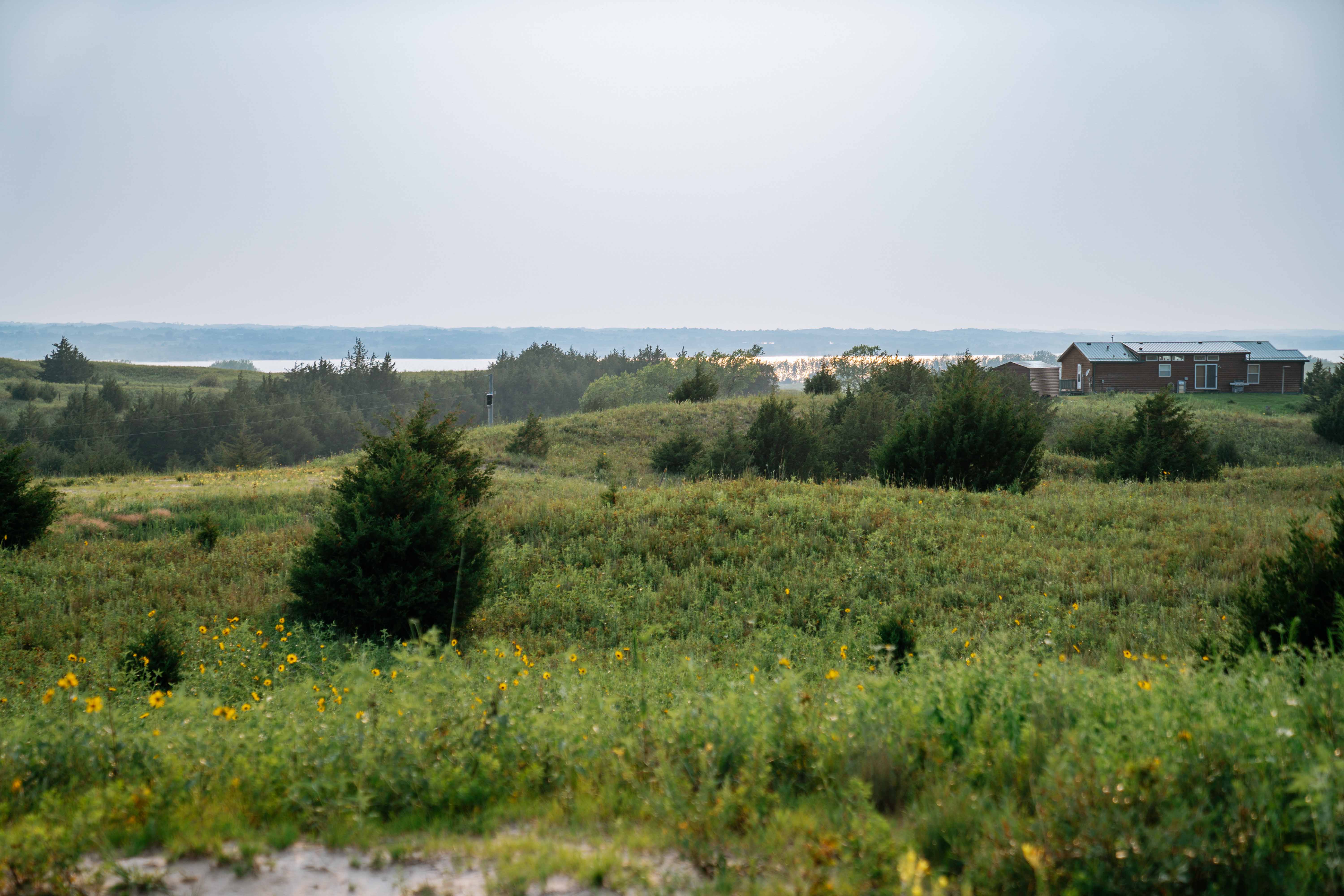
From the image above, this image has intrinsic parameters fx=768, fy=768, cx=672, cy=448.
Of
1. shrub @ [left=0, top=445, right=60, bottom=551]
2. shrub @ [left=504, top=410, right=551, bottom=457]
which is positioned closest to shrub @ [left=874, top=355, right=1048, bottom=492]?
shrub @ [left=0, top=445, right=60, bottom=551]

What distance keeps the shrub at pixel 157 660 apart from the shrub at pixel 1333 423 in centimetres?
4484

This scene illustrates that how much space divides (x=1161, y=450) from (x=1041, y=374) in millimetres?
54250

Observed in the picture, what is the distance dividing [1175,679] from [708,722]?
266 centimetres

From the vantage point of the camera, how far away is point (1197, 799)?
277 cm

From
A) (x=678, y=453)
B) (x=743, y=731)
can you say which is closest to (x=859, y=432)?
(x=678, y=453)

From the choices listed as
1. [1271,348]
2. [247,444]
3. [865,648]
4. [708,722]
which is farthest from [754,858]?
[1271,348]

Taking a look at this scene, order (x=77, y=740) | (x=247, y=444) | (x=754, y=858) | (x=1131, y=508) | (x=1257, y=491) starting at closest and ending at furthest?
(x=754, y=858) < (x=77, y=740) < (x=1131, y=508) < (x=1257, y=491) < (x=247, y=444)

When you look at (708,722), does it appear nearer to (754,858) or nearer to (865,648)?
(754,858)

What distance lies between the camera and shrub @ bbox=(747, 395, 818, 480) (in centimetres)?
2466

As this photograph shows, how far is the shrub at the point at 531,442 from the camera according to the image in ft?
95.8

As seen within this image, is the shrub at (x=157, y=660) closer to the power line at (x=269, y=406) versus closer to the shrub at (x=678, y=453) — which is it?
the shrub at (x=678, y=453)

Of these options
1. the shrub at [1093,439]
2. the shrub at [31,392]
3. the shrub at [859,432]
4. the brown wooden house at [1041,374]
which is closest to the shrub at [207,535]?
the shrub at [859,432]

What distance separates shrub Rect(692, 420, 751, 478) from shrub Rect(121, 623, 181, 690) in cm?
1787

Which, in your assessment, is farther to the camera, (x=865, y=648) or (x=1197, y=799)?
(x=865, y=648)
